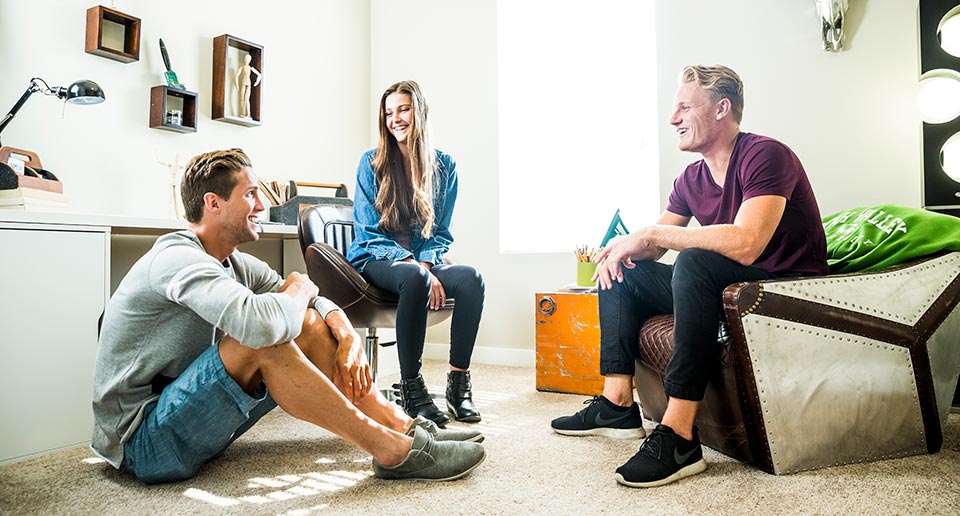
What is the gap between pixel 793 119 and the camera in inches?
107

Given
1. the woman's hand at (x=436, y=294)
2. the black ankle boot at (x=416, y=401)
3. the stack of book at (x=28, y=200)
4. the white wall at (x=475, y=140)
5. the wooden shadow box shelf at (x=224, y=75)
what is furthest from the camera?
the white wall at (x=475, y=140)

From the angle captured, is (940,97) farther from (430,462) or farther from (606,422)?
(430,462)

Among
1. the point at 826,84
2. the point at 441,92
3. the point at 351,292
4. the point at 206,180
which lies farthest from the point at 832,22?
the point at 206,180

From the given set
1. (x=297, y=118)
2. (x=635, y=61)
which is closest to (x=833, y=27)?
(x=635, y=61)

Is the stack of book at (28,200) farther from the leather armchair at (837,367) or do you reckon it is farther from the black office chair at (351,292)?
the leather armchair at (837,367)

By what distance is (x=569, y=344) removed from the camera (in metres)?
2.74

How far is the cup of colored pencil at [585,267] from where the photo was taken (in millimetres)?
2912

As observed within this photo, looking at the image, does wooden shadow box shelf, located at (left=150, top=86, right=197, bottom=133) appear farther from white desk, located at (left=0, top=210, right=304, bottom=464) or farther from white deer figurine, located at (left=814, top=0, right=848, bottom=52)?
white deer figurine, located at (left=814, top=0, right=848, bottom=52)

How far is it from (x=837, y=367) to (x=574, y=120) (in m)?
2.14

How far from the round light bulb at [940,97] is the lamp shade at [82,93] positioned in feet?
9.71

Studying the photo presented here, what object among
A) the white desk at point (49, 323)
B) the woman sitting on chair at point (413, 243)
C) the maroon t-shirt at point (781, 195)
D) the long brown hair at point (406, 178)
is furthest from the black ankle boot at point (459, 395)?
the white desk at point (49, 323)

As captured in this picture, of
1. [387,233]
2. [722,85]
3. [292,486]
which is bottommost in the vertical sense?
[292,486]

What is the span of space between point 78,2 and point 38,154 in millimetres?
657

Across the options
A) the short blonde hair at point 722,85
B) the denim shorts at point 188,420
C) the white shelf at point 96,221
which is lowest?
the denim shorts at point 188,420
